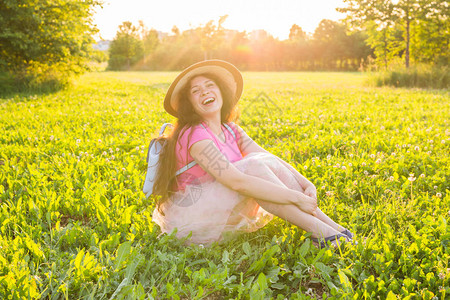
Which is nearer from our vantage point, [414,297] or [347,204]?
[414,297]

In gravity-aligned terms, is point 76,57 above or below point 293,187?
above

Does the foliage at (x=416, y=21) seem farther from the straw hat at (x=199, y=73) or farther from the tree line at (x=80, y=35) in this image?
the straw hat at (x=199, y=73)

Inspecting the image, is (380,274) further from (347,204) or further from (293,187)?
(347,204)

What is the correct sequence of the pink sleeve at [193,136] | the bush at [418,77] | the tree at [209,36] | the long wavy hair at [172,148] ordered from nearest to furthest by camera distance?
1. the pink sleeve at [193,136]
2. the long wavy hair at [172,148]
3. the bush at [418,77]
4. the tree at [209,36]

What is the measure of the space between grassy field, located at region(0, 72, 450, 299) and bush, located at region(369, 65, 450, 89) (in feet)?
38.2

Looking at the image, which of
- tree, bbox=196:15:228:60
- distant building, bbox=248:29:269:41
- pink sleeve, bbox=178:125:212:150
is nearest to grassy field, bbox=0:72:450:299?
pink sleeve, bbox=178:125:212:150

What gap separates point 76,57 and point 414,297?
45.5 ft

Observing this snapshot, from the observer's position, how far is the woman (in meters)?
2.67

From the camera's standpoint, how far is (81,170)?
421 cm

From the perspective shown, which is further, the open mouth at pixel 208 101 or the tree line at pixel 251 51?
the tree line at pixel 251 51

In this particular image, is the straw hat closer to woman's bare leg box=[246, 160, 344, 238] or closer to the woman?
the woman

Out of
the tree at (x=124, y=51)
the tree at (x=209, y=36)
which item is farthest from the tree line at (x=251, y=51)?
the tree at (x=209, y=36)

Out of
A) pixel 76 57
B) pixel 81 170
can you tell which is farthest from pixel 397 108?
pixel 76 57

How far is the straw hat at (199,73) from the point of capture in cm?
300
